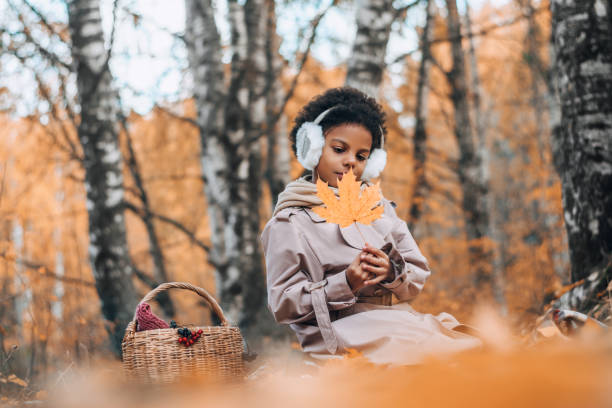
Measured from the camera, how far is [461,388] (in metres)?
0.87

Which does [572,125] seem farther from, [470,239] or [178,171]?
[178,171]

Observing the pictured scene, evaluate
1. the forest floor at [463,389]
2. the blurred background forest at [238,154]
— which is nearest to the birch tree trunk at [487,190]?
the blurred background forest at [238,154]

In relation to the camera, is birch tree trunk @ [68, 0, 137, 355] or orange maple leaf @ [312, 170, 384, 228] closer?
orange maple leaf @ [312, 170, 384, 228]

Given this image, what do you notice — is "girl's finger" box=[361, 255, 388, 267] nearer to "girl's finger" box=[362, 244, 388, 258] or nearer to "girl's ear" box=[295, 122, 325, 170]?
"girl's finger" box=[362, 244, 388, 258]

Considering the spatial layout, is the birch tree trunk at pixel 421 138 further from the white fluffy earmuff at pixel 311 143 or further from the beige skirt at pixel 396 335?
the beige skirt at pixel 396 335

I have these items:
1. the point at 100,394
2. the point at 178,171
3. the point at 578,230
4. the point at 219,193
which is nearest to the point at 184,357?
the point at 100,394

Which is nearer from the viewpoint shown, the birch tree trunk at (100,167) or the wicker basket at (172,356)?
the wicker basket at (172,356)

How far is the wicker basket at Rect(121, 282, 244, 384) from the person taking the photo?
2.41 m

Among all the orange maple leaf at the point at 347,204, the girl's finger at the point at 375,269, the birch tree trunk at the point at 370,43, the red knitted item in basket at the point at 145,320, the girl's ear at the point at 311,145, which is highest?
the birch tree trunk at the point at 370,43

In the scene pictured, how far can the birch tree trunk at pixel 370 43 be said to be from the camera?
491 cm

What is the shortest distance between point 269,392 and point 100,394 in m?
0.40

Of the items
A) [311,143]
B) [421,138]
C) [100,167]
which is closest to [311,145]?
[311,143]

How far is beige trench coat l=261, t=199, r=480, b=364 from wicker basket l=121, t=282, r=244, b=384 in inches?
12.4

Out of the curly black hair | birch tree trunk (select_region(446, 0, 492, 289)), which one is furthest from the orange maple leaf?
birch tree trunk (select_region(446, 0, 492, 289))
